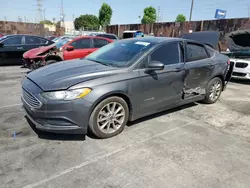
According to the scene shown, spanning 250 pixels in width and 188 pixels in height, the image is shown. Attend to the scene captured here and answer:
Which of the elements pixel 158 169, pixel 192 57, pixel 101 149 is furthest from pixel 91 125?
pixel 192 57

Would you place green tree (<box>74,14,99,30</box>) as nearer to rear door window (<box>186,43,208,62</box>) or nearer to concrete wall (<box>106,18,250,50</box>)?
concrete wall (<box>106,18,250,50</box>)

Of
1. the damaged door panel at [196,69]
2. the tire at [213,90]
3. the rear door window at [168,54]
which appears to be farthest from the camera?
the tire at [213,90]

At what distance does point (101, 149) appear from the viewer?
9.68 ft

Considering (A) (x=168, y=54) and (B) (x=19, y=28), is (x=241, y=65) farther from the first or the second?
(B) (x=19, y=28)

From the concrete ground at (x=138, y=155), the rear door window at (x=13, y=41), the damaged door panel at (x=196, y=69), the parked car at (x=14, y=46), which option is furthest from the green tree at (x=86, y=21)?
the concrete ground at (x=138, y=155)

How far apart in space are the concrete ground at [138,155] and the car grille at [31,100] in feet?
1.89

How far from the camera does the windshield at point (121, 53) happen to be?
3531 millimetres

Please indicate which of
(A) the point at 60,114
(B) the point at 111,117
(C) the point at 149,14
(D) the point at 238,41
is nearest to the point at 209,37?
(D) the point at 238,41

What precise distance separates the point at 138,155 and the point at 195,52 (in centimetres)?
274

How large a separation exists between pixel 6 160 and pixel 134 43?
286 cm

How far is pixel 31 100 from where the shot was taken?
9.75 feet

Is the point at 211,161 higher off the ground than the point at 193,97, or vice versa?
the point at 193,97

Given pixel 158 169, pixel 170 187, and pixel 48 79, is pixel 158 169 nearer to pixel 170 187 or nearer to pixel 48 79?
pixel 170 187

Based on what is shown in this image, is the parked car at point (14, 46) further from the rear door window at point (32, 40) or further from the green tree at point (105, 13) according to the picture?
the green tree at point (105, 13)
